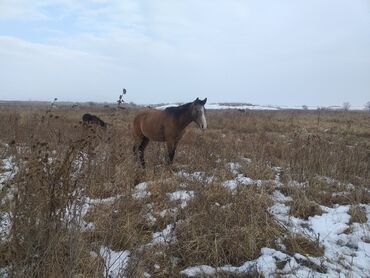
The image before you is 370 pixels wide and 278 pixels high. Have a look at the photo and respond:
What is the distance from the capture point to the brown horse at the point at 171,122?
30.5ft

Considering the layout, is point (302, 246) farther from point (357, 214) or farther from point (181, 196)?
point (181, 196)

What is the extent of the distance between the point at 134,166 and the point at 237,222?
210 cm

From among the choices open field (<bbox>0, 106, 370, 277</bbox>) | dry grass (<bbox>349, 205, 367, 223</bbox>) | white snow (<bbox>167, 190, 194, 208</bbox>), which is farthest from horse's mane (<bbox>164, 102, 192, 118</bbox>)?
dry grass (<bbox>349, 205, 367, 223</bbox>)

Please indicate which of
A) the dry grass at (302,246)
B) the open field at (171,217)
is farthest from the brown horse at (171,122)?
the dry grass at (302,246)

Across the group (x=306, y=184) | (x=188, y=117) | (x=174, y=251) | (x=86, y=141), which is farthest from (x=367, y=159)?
(x=86, y=141)

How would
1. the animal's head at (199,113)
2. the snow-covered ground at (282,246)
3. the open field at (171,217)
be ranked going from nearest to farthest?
the open field at (171,217)
the snow-covered ground at (282,246)
the animal's head at (199,113)

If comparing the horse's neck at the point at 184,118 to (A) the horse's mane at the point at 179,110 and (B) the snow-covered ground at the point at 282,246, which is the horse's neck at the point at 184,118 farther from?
(B) the snow-covered ground at the point at 282,246

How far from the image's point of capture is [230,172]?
7312mm

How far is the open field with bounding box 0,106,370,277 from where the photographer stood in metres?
3.47

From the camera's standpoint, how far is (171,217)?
520cm

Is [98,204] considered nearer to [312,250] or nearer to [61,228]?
[61,228]

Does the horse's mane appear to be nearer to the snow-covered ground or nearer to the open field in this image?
the open field

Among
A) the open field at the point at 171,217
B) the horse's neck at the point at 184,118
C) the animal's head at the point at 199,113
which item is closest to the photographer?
the open field at the point at 171,217

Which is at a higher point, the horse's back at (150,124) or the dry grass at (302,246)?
the horse's back at (150,124)
